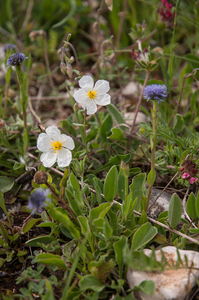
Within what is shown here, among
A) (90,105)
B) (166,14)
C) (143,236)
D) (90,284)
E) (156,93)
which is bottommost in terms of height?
(90,284)

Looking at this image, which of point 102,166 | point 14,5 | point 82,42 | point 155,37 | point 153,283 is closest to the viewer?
point 153,283

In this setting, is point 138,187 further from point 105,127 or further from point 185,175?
point 105,127

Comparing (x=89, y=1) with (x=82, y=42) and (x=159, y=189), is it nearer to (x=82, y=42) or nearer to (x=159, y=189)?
(x=82, y=42)

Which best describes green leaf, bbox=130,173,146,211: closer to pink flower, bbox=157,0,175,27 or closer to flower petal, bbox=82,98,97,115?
flower petal, bbox=82,98,97,115

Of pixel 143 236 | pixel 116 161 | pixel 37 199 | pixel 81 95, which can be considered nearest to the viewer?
pixel 37 199

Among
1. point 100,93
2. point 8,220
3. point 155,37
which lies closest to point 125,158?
point 100,93

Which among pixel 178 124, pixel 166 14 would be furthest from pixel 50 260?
pixel 166 14

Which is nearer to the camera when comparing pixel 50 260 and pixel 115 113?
pixel 50 260
